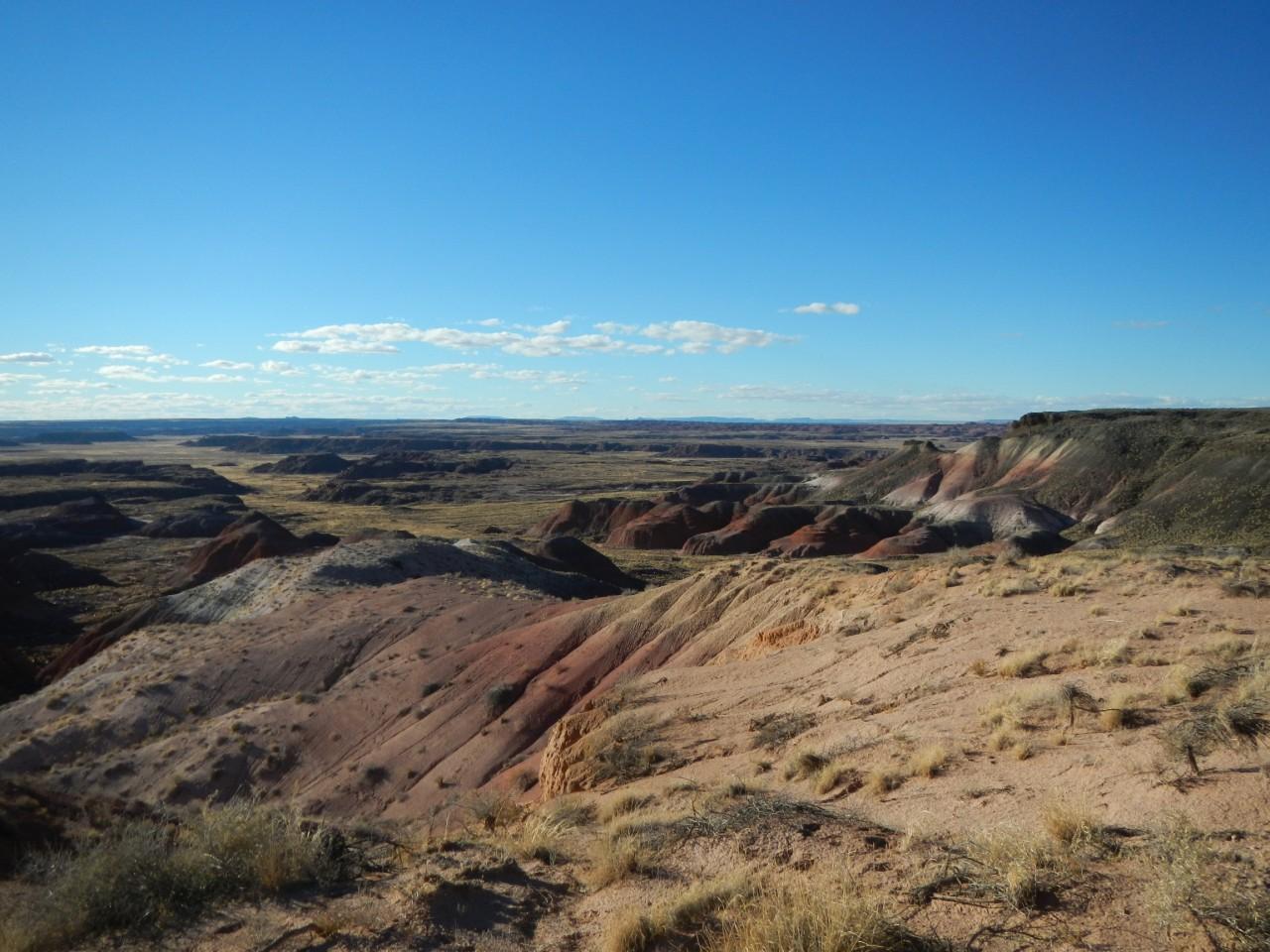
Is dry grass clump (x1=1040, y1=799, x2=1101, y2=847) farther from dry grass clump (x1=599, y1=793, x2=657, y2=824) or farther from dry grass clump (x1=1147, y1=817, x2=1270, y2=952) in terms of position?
dry grass clump (x1=599, y1=793, x2=657, y2=824)

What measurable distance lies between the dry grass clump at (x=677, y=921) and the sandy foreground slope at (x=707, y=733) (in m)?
0.14

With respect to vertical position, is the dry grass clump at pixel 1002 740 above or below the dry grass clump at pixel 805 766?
Answer: above

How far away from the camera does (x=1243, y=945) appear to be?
14.0ft

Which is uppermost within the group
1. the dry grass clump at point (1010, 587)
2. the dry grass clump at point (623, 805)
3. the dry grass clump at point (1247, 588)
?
the dry grass clump at point (1247, 588)

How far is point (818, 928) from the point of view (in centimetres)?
482

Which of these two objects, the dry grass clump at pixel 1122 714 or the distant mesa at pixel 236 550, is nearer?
the dry grass clump at pixel 1122 714

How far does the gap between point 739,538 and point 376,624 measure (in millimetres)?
42644

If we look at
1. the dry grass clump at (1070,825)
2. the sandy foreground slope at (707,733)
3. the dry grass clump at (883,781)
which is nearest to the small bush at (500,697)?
the sandy foreground slope at (707,733)

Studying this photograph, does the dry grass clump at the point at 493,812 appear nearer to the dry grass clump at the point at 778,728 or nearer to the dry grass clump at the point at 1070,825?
the dry grass clump at the point at 778,728

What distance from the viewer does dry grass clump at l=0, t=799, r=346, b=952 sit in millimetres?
6324

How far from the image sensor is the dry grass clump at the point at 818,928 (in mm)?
4703

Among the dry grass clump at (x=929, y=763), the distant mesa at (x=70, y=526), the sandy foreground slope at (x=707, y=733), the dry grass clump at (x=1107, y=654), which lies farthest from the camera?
the distant mesa at (x=70, y=526)

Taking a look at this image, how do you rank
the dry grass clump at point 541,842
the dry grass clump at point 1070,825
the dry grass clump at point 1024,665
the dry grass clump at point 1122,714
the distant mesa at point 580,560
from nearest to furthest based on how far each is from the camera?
1. the dry grass clump at point 1070,825
2. the dry grass clump at point 541,842
3. the dry grass clump at point 1122,714
4. the dry grass clump at point 1024,665
5. the distant mesa at point 580,560

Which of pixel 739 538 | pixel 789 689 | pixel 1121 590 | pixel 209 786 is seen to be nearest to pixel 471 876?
pixel 789 689
